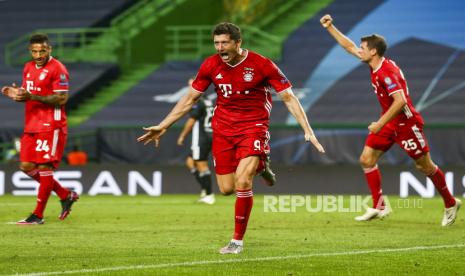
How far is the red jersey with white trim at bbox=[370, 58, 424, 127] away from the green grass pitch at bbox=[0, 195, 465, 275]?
4.37 ft

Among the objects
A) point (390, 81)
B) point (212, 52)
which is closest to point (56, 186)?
point (390, 81)

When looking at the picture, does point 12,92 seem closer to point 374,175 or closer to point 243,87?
point 243,87

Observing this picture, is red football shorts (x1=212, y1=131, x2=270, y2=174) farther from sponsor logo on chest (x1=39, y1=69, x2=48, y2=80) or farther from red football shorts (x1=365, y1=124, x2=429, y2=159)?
sponsor logo on chest (x1=39, y1=69, x2=48, y2=80)

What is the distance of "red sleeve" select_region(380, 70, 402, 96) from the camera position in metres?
11.8

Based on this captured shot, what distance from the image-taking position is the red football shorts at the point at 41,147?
1256 cm

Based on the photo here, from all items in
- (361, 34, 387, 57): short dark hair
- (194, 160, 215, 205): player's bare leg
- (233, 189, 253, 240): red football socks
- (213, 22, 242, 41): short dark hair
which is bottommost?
(194, 160, 215, 205): player's bare leg

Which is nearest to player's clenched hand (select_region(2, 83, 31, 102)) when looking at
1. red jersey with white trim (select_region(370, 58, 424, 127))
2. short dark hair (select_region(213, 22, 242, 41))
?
short dark hair (select_region(213, 22, 242, 41))

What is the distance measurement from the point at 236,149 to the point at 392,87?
10.2 ft

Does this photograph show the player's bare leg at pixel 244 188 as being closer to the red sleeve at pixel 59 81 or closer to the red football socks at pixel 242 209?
the red football socks at pixel 242 209

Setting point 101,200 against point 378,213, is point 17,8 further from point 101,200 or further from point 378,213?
point 378,213

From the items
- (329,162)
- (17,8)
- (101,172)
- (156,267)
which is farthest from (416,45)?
(156,267)

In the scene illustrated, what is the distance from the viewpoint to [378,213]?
12625 millimetres

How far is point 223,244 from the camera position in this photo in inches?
380

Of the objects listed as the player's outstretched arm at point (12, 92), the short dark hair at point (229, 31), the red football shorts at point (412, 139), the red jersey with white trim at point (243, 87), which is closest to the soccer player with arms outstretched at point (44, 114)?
the player's outstretched arm at point (12, 92)
